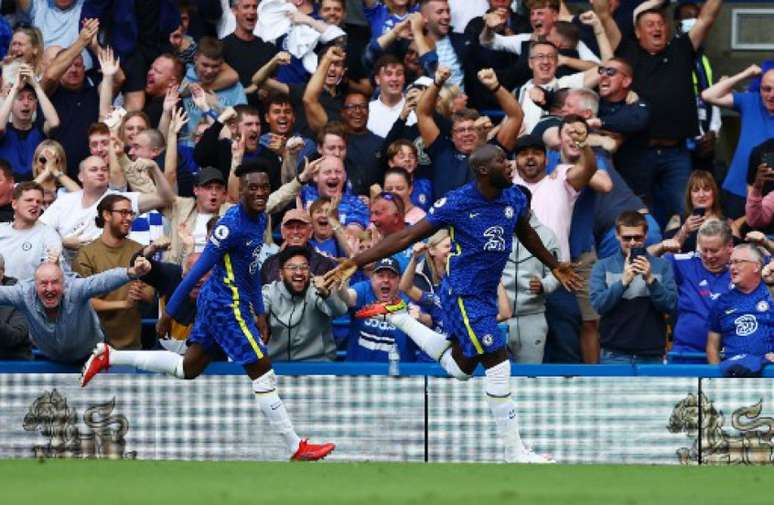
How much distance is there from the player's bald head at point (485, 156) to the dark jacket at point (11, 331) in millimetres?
3954

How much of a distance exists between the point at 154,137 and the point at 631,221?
4.16m

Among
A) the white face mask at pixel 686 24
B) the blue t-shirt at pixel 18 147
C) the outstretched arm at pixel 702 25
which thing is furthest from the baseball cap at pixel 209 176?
the white face mask at pixel 686 24

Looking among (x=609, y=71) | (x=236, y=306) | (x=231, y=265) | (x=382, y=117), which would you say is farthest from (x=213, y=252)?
(x=609, y=71)

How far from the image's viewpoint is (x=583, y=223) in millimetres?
14945

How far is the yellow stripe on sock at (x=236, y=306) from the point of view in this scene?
41.2ft

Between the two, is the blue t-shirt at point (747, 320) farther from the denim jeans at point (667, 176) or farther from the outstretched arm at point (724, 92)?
the outstretched arm at point (724, 92)

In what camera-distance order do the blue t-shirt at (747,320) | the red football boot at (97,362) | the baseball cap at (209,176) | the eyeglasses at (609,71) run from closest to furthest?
1. the red football boot at (97,362)
2. the blue t-shirt at (747,320)
3. the baseball cap at (209,176)
4. the eyeglasses at (609,71)

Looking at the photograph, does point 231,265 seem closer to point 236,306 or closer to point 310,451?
point 236,306

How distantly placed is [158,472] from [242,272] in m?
2.45

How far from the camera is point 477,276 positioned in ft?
40.1

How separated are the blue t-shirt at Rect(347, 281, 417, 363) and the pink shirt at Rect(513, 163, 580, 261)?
158 cm

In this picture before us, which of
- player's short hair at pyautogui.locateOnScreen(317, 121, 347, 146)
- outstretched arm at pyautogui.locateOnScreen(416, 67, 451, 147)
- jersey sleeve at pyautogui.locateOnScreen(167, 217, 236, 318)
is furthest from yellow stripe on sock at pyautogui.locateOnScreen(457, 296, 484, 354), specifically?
player's short hair at pyautogui.locateOnScreen(317, 121, 347, 146)

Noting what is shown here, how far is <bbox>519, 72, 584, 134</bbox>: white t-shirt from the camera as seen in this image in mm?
15977

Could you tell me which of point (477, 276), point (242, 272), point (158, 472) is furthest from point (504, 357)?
point (158, 472)
